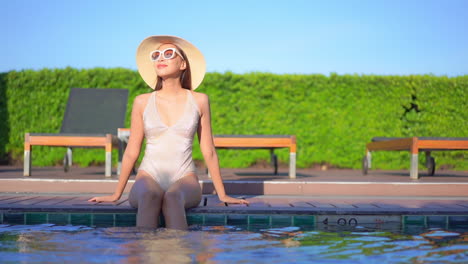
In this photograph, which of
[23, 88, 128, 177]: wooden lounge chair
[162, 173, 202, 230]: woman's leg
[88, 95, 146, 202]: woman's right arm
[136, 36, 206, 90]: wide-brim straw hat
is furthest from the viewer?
[23, 88, 128, 177]: wooden lounge chair

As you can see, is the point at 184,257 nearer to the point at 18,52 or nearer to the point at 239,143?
the point at 239,143

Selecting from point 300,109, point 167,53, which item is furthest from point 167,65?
point 300,109

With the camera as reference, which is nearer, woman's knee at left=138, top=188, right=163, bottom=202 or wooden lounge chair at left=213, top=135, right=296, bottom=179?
woman's knee at left=138, top=188, right=163, bottom=202

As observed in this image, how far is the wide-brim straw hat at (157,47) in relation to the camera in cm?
360

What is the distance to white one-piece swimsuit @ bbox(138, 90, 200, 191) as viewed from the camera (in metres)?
3.31

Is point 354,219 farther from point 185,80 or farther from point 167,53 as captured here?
point 167,53

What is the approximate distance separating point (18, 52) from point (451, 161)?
30.4 feet

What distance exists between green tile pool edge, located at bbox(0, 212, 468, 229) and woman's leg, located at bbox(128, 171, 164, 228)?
30cm

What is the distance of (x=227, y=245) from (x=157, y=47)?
1.65 m

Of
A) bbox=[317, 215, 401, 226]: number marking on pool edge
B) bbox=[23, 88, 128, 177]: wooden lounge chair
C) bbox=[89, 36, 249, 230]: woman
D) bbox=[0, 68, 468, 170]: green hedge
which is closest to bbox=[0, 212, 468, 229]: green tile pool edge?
bbox=[317, 215, 401, 226]: number marking on pool edge

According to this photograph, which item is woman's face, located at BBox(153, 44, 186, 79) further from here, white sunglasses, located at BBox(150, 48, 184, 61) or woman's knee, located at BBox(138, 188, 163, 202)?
woman's knee, located at BBox(138, 188, 163, 202)

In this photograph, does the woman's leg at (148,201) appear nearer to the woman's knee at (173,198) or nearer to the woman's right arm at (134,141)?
the woman's knee at (173,198)

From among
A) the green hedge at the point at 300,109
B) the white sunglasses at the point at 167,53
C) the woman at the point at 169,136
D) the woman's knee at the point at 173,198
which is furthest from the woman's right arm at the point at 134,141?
the green hedge at the point at 300,109

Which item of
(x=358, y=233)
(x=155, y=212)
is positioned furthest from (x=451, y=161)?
(x=155, y=212)
